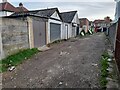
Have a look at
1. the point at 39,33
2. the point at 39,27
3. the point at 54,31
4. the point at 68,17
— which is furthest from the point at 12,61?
the point at 68,17

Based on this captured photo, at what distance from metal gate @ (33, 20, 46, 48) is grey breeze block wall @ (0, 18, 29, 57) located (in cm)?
125

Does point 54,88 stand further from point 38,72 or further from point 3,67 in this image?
point 3,67

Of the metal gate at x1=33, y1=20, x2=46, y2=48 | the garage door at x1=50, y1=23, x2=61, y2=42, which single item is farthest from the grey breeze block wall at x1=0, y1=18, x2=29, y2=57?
the garage door at x1=50, y1=23, x2=61, y2=42

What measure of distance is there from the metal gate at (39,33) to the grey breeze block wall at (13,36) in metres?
1.25

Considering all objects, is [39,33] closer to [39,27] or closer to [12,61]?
[39,27]

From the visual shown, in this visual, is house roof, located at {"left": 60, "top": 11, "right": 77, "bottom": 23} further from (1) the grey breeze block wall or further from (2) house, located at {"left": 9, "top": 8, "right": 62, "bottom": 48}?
(1) the grey breeze block wall

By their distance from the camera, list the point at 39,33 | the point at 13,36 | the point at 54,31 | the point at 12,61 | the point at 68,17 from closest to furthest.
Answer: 1. the point at 12,61
2. the point at 13,36
3. the point at 39,33
4. the point at 54,31
5. the point at 68,17

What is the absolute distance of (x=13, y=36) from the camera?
800cm

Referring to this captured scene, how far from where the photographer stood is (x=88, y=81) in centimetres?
461

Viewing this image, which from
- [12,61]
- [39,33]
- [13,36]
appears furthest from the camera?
[39,33]

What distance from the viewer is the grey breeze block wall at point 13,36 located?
A: 7.16m

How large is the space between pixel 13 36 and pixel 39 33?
3796mm

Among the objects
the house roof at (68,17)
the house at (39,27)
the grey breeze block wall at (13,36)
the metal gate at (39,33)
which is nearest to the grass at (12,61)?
the grey breeze block wall at (13,36)

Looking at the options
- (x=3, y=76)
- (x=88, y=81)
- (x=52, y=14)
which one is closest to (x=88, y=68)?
(x=88, y=81)
